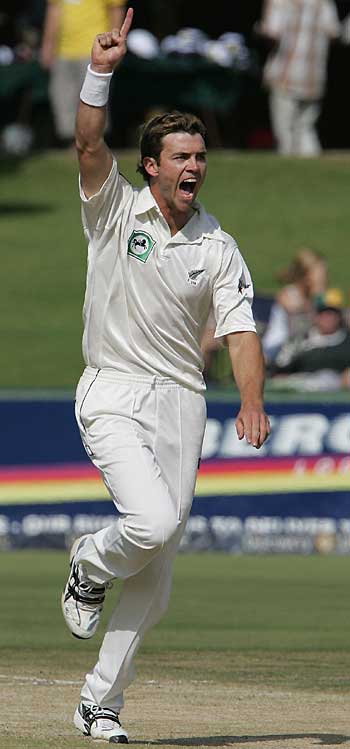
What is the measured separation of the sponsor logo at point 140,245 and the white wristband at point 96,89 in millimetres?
506

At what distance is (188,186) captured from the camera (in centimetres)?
655

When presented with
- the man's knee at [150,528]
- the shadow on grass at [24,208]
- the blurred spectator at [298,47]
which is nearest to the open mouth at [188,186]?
the man's knee at [150,528]

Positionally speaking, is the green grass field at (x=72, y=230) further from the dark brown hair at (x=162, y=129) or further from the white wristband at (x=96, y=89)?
the white wristband at (x=96, y=89)

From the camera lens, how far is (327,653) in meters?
9.58

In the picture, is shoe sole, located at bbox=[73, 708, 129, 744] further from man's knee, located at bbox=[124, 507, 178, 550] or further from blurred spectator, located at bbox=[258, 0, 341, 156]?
blurred spectator, located at bbox=[258, 0, 341, 156]

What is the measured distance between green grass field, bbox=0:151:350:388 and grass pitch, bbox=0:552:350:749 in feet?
17.3

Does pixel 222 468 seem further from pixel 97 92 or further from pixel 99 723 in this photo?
pixel 97 92

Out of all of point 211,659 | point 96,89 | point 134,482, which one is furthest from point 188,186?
point 211,659

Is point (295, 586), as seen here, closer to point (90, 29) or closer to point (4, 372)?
point (4, 372)

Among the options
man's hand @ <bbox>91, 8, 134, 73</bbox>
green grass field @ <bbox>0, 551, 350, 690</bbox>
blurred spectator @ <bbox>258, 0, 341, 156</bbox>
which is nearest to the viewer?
man's hand @ <bbox>91, 8, 134, 73</bbox>

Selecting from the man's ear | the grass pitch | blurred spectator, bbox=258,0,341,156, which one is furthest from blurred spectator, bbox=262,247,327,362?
the man's ear

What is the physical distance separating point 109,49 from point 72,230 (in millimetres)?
16200

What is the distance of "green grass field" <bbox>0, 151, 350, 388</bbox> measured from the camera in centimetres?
1939

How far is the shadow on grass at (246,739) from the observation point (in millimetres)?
6496
